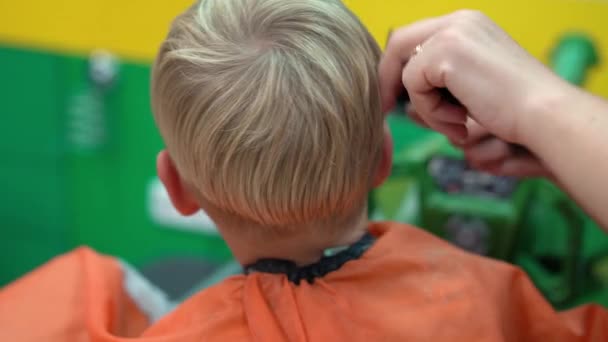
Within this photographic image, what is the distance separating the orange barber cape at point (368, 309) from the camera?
0.66m

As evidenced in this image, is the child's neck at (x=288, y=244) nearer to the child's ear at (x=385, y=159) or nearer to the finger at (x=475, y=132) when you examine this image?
the child's ear at (x=385, y=159)

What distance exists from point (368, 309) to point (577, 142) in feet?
0.82

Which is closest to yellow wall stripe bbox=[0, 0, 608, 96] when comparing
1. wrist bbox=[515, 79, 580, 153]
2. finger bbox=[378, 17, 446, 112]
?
finger bbox=[378, 17, 446, 112]

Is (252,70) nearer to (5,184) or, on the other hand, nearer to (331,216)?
(331,216)

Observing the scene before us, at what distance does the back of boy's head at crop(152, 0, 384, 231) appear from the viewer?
0.59 metres

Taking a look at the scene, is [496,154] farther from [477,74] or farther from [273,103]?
[273,103]

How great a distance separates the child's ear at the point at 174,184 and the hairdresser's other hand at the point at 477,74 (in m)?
0.25

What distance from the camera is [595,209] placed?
1.81 feet

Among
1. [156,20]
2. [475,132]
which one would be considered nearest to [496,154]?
[475,132]

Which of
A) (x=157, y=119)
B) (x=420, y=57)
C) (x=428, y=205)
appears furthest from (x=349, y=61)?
(x=428, y=205)

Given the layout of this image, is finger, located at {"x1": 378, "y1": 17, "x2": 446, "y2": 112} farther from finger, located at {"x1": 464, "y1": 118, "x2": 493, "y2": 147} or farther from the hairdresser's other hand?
finger, located at {"x1": 464, "y1": 118, "x2": 493, "y2": 147}

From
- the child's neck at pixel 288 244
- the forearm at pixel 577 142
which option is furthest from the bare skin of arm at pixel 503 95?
the child's neck at pixel 288 244

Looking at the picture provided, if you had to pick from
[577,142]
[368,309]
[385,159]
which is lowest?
[368,309]

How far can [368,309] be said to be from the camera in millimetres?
669
